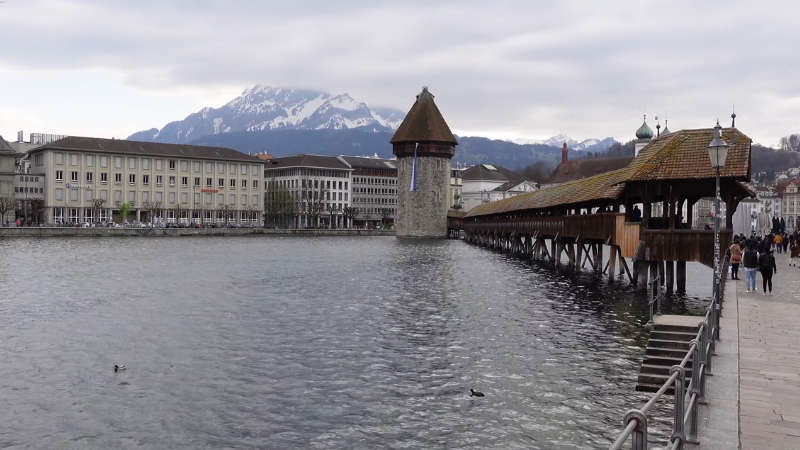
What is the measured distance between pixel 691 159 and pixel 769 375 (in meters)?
Result: 15.0

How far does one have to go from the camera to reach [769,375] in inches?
420

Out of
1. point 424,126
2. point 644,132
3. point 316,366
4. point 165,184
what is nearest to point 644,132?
point 644,132

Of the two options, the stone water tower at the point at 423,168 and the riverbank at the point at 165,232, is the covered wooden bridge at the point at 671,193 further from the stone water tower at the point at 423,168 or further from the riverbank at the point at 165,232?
the stone water tower at the point at 423,168

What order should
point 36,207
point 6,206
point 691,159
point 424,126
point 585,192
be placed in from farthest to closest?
point 424,126, point 36,207, point 6,206, point 585,192, point 691,159

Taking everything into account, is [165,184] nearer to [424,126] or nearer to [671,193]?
[424,126]

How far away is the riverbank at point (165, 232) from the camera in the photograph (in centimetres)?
8156

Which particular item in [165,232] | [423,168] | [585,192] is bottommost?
[165,232]

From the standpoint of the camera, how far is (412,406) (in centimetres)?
1246

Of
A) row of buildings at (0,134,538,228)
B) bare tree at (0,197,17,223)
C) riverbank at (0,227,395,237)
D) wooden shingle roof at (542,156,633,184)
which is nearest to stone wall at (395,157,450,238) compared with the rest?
riverbank at (0,227,395,237)

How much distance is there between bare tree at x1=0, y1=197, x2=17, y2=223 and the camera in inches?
3541

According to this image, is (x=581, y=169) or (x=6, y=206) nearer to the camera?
(x=6, y=206)

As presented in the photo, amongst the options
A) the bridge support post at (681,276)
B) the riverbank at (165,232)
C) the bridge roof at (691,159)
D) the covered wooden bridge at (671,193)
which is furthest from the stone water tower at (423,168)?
the bridge roof at (691,159)

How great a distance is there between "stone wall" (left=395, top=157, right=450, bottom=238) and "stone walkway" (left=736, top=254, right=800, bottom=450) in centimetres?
8796

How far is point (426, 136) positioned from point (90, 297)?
81.0 meters
